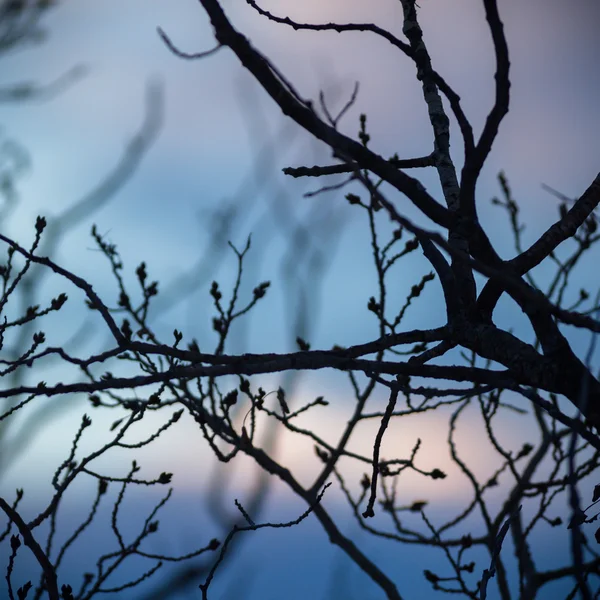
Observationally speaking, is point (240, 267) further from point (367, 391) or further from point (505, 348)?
point (505, 348)

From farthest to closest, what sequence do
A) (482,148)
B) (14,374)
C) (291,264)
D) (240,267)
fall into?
1. (240,267)
2. (291,264)
3. (14,374)
4. (482,148)

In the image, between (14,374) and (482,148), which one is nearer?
(482,148)

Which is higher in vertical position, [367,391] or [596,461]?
[367,391]

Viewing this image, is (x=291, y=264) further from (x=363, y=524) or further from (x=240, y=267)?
(x=363, y=524)

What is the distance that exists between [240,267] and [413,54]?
225cm

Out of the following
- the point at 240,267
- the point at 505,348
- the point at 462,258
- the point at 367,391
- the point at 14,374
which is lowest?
the point at 462,258

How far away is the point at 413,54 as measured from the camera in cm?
310

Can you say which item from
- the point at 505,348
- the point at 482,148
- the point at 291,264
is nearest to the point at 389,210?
the point at 482,148

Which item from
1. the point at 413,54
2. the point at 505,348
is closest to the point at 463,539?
the point at 505,348

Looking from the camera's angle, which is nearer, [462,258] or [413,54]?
[462,258]

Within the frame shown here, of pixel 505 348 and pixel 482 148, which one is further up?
pixel 482 148

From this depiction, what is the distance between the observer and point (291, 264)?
454 centimetres

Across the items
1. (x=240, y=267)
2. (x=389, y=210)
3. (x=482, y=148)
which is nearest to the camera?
(x=389, y=210)

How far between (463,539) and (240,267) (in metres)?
2.76
